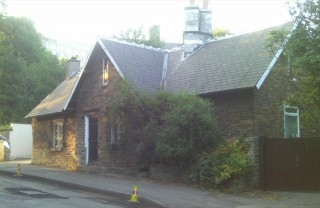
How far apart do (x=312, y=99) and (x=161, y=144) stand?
20.1ft

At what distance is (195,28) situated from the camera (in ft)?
77.0

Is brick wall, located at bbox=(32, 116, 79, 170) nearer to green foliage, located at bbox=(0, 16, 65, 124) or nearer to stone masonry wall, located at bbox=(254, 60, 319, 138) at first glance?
green foliage, located at bbox=(0, 16, 65, 124)

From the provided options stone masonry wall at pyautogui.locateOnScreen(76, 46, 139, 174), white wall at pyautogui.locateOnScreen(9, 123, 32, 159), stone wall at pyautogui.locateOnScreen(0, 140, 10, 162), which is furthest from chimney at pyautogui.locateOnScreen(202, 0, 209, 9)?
stone wall at pyautogui.locateOnScreen(0, 140, 10, 162)

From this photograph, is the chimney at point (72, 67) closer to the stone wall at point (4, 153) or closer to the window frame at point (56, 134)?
the window frame at point (56, 134)

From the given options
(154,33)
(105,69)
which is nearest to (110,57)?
(105,69)

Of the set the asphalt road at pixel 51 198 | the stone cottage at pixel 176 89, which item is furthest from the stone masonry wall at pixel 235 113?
the asphalt road at pixel 51 198

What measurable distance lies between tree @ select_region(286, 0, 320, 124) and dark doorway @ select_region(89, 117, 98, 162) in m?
A: 11.8

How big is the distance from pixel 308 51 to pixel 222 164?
18.5 feet

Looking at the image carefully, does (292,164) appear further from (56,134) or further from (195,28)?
(56,134)

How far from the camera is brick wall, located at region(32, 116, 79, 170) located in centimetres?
2342

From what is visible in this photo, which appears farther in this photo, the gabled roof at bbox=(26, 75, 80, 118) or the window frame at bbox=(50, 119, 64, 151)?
the gabled roof at bbox=(26, 75, 80, 118)

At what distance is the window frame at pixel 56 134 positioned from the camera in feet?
80.6

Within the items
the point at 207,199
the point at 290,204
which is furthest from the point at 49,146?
the point at 290,204

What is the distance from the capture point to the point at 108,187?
15.5 m
